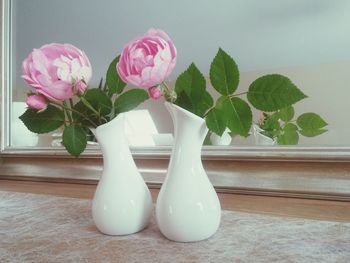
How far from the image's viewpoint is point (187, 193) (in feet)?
1.40

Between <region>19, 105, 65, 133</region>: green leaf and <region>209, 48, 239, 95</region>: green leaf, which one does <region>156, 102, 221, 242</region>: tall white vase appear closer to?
<region>209, 48, 239, 95</region>: green leaf

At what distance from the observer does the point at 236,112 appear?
448 mm

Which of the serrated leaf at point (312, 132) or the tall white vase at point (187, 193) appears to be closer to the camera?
the tall white vase at point (187, 193)

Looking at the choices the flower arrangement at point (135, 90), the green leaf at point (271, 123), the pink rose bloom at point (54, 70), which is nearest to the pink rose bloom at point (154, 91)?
the flower arrangement at point (135, 90)

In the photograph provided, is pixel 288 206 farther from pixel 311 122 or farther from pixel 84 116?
pixel 84 116

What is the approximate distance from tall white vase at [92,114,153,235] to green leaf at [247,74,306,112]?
203mm

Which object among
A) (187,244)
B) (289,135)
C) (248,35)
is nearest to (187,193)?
(187,244)

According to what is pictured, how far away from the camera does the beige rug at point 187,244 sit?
40cm

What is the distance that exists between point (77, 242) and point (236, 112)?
11.9 inches

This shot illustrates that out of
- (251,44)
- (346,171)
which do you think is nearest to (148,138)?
(251,44)

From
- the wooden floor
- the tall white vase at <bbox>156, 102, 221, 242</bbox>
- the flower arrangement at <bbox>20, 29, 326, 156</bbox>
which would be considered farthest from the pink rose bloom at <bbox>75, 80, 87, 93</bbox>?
the wooden floor

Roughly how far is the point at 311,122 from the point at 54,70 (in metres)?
0.48

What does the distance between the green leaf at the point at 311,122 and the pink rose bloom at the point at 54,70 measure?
433 mm

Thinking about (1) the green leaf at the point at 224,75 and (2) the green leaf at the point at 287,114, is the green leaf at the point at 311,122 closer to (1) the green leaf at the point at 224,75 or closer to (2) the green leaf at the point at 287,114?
(2) the green leaf at the point at 287,114
